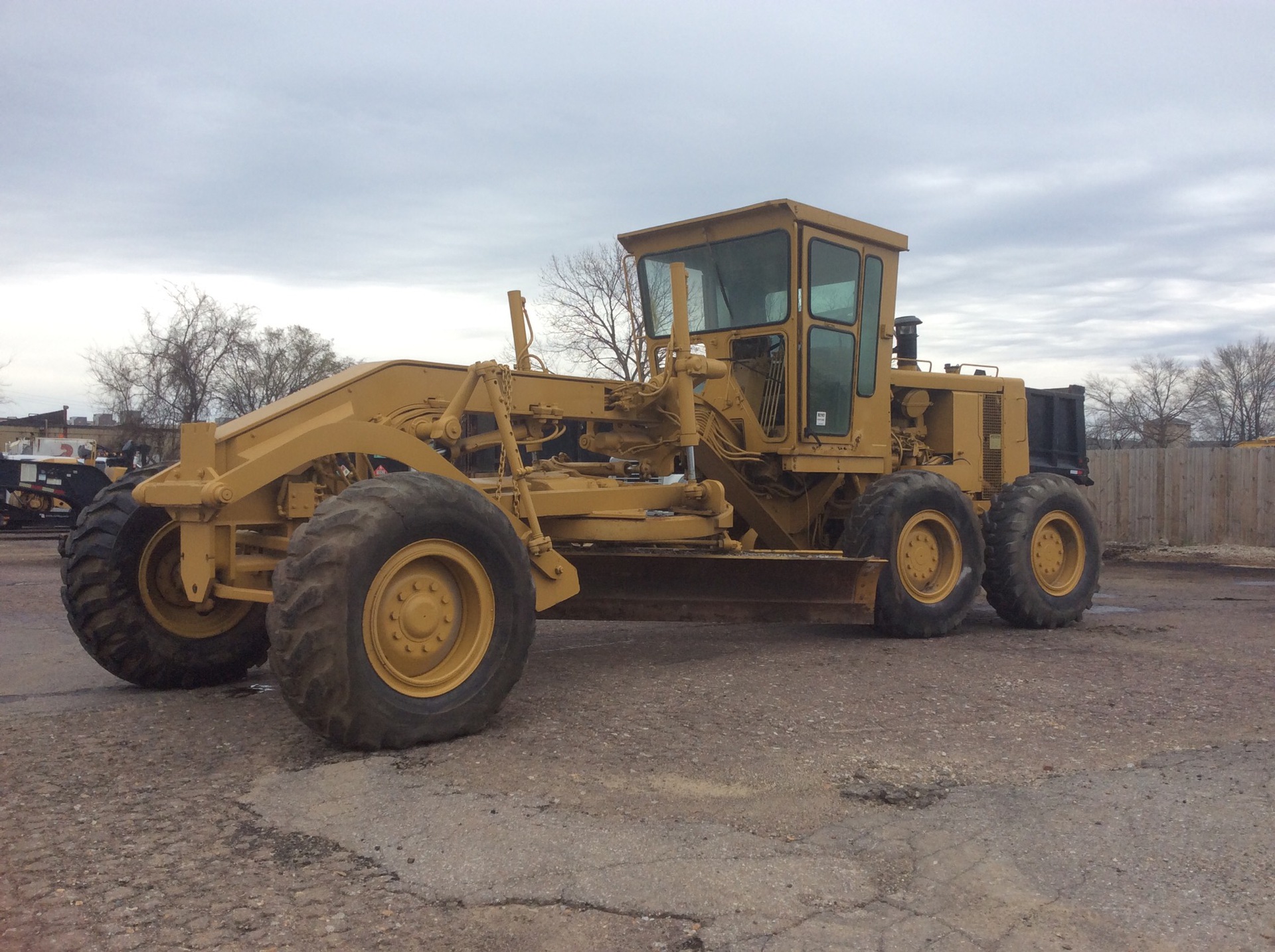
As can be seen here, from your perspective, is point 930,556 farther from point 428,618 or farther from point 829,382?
point 428,618

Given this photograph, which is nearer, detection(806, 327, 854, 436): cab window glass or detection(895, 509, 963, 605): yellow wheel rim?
detection(895, 509, 963, 605): yellow wheel rim

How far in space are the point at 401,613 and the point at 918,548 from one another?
4667 millimetres

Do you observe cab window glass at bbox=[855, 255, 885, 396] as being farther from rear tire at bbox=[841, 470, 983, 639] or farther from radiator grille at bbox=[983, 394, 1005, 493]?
radiator grille at bbox=[983, 394, 1005, 493]

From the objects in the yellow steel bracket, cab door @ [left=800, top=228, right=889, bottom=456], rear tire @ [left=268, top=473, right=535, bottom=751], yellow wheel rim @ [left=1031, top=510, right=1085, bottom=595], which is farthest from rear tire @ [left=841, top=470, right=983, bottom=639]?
rear tire @ [left=268, top=473, right=535, bottom=751]

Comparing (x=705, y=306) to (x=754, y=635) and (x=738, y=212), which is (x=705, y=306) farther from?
(x=754, y=635)

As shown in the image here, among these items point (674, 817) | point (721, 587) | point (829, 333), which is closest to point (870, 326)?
point (829, 333)

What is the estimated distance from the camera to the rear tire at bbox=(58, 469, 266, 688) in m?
5.96

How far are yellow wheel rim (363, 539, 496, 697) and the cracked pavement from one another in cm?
34

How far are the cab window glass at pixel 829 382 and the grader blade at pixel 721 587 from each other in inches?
50.2

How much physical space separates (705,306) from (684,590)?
2770mm

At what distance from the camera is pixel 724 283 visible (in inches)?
343

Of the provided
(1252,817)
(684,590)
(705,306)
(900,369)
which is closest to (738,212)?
(705,306)

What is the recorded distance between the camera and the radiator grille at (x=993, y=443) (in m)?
10.2

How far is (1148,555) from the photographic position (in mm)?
17391
